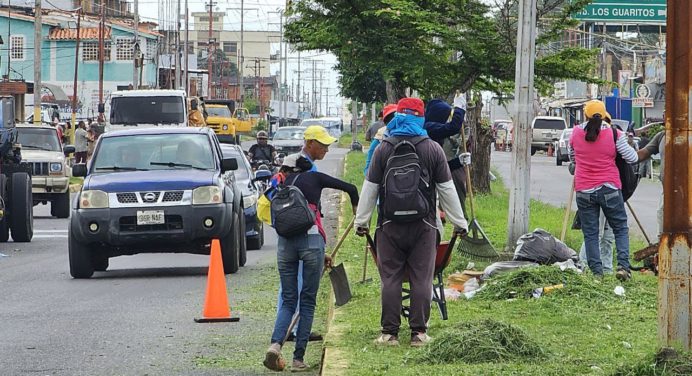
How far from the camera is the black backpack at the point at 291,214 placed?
29.8 ft

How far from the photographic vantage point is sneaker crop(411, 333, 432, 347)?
9.32 m

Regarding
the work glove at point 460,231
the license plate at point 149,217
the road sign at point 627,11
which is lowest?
the license plate at point 149,217

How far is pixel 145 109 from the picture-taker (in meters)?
36.1

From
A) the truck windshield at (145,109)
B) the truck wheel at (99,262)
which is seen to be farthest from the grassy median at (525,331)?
the truck windshield at (145,109)

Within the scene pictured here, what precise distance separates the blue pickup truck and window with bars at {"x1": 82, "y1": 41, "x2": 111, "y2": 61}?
7106 centimetres

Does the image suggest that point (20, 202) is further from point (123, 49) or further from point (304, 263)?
point (123, 49)

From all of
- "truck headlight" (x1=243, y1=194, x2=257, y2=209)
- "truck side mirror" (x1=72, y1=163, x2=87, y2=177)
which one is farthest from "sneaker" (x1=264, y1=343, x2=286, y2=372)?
"truck headlight" (x1=243, y1=194, x2=257, y2=209)

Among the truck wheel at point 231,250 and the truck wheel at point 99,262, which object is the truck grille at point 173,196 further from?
the truck wheel at point 99,262

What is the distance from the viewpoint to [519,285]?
1205 cm

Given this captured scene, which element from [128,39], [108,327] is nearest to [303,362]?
[108,327]

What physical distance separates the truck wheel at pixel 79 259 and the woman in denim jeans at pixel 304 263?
23.3 feet

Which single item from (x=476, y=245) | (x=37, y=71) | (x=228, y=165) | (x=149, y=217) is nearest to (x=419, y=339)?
(x=476, y=245)

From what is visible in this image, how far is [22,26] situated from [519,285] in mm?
72648

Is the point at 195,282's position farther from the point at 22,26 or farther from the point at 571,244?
the point at 22,26
